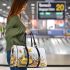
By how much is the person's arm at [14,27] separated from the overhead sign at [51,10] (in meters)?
4.12

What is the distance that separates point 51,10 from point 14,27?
4190 millimetres

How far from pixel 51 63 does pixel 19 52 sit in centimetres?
457

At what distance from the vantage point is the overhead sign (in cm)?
765

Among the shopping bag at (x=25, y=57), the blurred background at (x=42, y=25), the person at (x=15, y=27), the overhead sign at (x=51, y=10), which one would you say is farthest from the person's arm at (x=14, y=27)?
the overhead sign at (x=51, y=10)

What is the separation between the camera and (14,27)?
142 inches

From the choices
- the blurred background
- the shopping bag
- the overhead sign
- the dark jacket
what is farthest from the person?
the overhead sign

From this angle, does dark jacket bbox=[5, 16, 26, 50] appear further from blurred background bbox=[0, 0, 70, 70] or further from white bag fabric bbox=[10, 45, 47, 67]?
blurred background bbox=[0, 0, 70, 70]

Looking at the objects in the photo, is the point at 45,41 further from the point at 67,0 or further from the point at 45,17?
the point at 67,0

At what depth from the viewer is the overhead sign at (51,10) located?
7.65m

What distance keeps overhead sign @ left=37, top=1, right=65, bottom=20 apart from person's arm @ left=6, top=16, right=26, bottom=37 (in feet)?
13.5

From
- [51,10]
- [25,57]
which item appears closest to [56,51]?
[51,10]

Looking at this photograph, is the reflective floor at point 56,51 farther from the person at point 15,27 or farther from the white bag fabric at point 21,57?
the white bag fabric at point 21,57

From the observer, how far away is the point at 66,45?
8305 mm

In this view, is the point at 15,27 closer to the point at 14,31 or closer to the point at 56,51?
the point at 14,31
